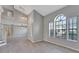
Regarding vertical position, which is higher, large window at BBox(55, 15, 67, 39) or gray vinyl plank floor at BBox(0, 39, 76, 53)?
large window at BBox(55, 15, 67, 39)

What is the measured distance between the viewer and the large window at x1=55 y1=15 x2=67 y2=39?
186 inches

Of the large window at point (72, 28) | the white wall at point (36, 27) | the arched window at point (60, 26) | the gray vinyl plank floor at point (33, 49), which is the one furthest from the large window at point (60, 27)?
the white wall at point (36, 27)

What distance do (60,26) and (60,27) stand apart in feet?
0.22

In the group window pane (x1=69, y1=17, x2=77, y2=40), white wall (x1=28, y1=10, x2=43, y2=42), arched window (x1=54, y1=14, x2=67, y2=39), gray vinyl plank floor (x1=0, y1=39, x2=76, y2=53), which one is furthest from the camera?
white wall (x1=28, y1=10, x2=43, y2=42)

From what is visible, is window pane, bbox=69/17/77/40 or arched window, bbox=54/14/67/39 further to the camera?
arched window, bbox=54/14/67/39

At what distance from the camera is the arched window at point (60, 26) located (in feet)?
15.5

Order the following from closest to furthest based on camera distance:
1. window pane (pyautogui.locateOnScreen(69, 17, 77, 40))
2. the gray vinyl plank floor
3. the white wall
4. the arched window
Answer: the gray vinyl plank floor → window pane (pyautogui.locateOnScreen(69, 17, 77, 40)) → the arched window → the white wall

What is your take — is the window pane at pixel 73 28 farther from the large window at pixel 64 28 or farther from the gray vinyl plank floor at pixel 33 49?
the gray vinyl plank floor at pixel 33 49

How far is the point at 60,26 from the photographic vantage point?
5.12m

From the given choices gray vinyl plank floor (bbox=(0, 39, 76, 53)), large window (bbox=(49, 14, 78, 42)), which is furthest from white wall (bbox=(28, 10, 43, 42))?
gray vinyl plank floor (bbox=(0, 39, 76, 53))

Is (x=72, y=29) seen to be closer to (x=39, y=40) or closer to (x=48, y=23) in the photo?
(x=48, y=23)

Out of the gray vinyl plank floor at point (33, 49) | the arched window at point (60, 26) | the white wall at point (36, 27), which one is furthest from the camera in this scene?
the white wall at point (36, 27)

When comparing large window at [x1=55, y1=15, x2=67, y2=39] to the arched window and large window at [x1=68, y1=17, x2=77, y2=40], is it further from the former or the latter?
large window at [x1=68, y1=17, x2=77, y2=40]

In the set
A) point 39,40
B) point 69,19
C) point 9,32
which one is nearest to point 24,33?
point 9,32
